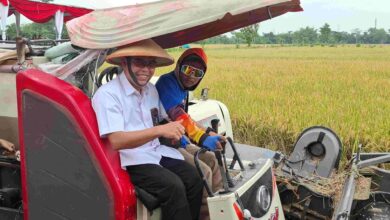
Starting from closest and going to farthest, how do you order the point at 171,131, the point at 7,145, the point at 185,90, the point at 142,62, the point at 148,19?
the point at 171,131 < the point at 148,19 < the point at 142,62 < the point at 185,90 < the point at 7,145

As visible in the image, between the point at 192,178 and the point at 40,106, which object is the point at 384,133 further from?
the point at 40,106

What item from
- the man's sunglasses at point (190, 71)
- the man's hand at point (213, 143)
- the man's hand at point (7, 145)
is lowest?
the man's hand at point (7, 145)

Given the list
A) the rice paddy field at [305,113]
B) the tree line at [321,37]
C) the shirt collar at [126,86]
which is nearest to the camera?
the shirt collar at [126,86]

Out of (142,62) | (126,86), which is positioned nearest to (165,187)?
(126,86)

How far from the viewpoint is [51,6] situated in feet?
44.1

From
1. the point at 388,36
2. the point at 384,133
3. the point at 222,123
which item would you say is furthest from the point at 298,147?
the point at 388,36

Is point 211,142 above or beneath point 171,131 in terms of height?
beneath

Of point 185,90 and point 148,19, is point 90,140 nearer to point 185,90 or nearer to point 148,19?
point 148,19

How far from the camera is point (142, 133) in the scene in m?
2.47

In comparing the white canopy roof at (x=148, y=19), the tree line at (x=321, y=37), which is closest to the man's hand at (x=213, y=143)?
the white canopy roof at (x=148, y=19)

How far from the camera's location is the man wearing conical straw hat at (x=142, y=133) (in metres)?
2.48

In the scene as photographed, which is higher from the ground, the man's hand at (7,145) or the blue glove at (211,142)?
the blue glove at (211,142)

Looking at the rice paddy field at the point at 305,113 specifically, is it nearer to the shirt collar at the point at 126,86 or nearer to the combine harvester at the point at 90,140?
the combine harvester at the point at 90,140

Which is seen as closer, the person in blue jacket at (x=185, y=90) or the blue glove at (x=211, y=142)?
the blue glove at (x=211, y=142)
